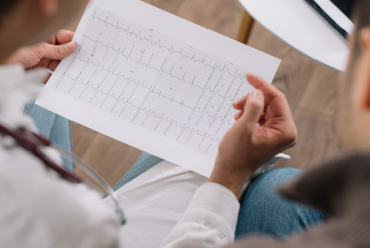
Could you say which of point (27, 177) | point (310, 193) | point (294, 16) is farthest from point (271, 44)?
point (27, 177)

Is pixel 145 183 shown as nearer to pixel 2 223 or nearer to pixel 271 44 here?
pixel 2 223

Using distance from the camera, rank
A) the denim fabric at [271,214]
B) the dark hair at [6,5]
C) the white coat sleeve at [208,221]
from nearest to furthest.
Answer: the dark hair at [6,5] → the white coat sleeve at [208,221] → the denim fabric at [271,214]

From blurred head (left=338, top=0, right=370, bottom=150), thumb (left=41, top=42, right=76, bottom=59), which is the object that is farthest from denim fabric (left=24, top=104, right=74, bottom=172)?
blurred head (left=338, top=0, right=370, bottom=150)

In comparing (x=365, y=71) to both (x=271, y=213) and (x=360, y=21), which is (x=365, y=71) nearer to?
(x=360, y=21)

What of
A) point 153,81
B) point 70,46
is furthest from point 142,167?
point 70,46

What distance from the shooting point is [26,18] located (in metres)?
0.34

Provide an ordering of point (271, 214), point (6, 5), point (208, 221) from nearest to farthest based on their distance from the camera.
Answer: point (6, 5)
point (208, 221)
point (271, 214)

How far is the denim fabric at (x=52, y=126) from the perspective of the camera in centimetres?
74

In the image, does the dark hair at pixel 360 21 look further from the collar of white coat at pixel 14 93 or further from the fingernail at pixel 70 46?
the fingernail at pixel 70 46

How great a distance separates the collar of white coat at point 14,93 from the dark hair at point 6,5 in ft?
0.33

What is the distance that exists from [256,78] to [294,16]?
5.7 inches

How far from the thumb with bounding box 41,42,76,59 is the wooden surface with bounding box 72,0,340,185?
18.0 inches

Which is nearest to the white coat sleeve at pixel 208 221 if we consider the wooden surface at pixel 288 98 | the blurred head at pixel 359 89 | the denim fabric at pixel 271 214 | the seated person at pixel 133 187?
the seated person at pixel 133 187

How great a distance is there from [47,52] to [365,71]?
0.60m
